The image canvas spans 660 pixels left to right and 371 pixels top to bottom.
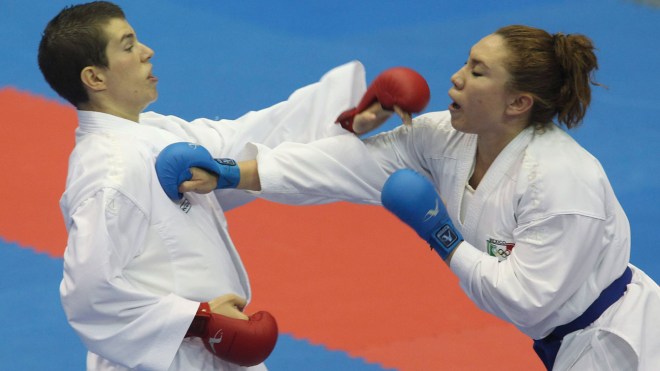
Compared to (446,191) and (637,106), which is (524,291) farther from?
(637,106)

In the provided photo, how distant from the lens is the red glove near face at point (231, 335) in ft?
10.4

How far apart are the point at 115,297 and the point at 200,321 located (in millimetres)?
285

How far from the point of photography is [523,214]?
10.5 feet

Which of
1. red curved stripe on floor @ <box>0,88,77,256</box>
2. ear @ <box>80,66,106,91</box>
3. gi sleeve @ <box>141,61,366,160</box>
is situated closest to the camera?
ear @ <box>80,66,106,91</box>

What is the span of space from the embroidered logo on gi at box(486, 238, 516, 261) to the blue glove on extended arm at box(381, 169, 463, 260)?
14 centimetres

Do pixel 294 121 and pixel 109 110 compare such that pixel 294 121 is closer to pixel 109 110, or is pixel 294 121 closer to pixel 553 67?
pixel 109 110

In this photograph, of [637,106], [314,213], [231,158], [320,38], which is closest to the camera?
[231,158]

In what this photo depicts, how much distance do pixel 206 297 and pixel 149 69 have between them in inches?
31.3

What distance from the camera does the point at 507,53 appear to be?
10.6 feet

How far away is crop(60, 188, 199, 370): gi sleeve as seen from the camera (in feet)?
9.93

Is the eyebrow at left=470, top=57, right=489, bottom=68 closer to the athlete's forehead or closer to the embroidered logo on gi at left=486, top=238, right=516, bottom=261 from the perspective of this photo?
the embroidered logo on gi at left=486, top=238, right=516, bottom=261

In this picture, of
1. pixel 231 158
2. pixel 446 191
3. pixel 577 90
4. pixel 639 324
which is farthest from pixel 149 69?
pixel 639 324

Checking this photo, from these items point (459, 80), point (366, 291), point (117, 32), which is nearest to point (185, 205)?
point (117, 32)

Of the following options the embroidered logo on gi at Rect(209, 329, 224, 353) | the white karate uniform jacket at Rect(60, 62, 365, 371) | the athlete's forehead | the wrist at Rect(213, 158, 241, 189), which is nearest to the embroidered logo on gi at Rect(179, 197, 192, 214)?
the white karate uniform jacket at Rect(60, 62, 365, 371)
